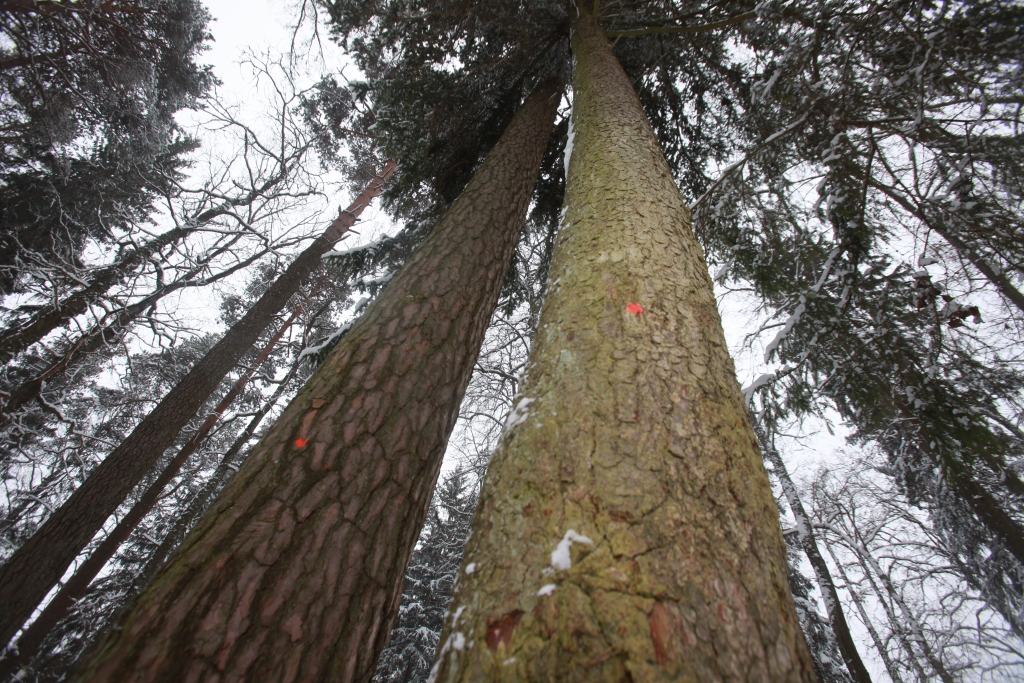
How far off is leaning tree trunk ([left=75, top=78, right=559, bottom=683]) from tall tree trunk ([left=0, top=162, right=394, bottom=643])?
5361 mm

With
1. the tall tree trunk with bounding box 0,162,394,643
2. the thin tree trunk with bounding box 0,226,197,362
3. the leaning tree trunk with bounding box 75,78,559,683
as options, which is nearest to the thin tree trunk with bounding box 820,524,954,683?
the leaning tree trunk with bounding box 75,78,559,683

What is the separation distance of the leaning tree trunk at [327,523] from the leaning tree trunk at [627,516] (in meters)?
0.85

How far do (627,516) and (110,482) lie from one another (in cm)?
710

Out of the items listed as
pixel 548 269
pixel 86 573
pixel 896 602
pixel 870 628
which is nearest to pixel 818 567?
pixel 896 602

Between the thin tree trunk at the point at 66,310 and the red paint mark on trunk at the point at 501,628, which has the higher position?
the thin tree trunk at the point at 66,310

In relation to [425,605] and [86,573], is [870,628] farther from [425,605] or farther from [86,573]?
[86,573]

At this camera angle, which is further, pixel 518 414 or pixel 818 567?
pixel 818 567

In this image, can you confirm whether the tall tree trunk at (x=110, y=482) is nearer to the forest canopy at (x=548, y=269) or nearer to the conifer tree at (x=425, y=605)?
the forest canopy at (x=548, y=269)

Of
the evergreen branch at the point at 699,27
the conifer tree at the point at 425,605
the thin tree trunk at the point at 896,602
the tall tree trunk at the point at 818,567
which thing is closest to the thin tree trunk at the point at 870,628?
the thin tree trunk at the point at 896,602

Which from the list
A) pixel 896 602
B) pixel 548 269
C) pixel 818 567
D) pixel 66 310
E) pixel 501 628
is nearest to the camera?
pixel 501 628

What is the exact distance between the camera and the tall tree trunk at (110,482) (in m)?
4.16

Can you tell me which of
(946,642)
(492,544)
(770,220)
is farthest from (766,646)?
(946,642)

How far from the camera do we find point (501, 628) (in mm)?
589

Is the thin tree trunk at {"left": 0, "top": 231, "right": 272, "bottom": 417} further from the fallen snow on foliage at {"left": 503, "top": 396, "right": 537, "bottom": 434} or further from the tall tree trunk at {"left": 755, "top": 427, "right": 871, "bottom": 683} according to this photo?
the tall tree trunk at {"left": 755, "top": 427, "right": 871, "bottom": 683}
